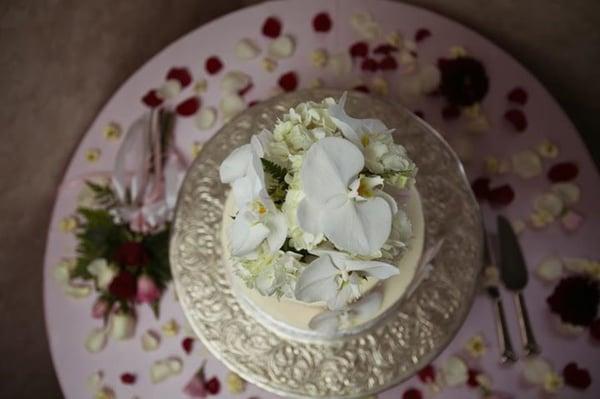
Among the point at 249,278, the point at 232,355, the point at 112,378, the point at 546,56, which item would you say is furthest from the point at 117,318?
the point at 546,56

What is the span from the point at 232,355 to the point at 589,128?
0.84 metres

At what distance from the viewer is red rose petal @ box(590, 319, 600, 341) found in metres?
0.83

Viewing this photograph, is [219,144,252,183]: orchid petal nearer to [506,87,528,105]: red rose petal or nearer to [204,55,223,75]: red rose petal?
[204,55,223,75]: red rose petal

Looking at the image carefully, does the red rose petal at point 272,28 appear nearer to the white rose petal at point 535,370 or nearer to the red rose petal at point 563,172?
the red rose petal at point 563,172

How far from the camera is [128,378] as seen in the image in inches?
34.4

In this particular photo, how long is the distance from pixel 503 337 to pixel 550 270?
13 cm

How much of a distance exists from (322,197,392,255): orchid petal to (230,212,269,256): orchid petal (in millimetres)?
69

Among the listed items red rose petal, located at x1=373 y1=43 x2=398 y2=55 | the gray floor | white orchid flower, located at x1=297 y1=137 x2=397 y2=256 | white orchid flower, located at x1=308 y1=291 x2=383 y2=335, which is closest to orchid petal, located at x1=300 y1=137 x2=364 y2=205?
white orchid flower, located at x1=297 y1=137 x2=397 y2=256

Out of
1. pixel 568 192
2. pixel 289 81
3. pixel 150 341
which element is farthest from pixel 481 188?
pixel 150 341

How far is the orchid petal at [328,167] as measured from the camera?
51 cm

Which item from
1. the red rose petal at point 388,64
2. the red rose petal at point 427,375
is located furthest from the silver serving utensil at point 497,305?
the red rose petal at point 388,64

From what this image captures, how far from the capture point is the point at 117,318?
896 mm

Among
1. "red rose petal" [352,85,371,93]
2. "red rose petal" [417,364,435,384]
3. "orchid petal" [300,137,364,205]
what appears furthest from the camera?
"red rose petal" [352,85,371,93]

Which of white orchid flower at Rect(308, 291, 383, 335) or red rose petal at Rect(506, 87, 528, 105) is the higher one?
red rose petal at Rect(506, 87, 528, 105)
